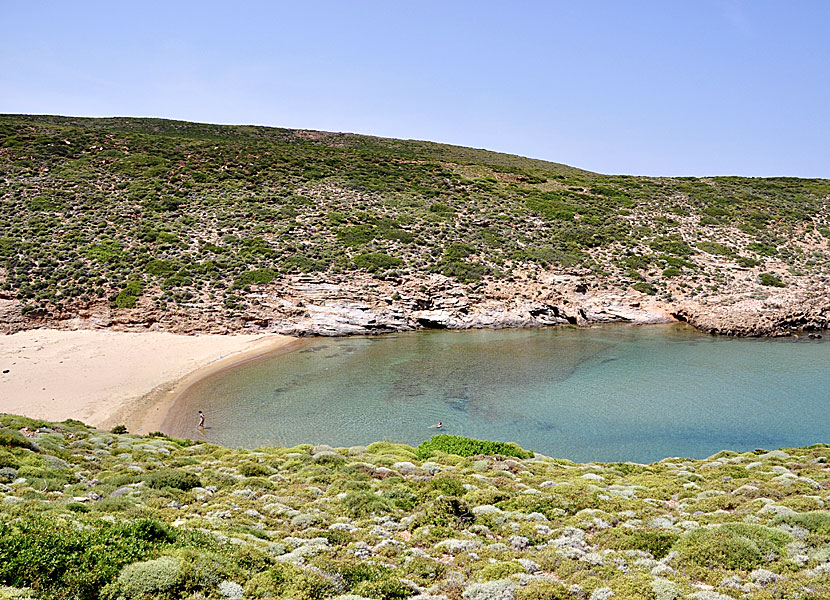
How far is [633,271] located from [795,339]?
561 inches

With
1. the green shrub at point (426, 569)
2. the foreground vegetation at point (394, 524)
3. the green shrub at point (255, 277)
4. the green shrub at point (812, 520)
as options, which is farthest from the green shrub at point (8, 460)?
the green shrub at point (255, 277)

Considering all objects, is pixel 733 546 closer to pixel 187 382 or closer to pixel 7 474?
pixel 7 474

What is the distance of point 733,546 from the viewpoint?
8820mm

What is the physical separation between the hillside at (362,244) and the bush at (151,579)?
30.4m

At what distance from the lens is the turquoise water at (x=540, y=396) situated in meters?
20.5

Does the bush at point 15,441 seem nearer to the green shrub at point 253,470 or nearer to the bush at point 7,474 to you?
the bush at point 7,474

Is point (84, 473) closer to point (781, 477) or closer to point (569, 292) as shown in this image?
point (781, 477)

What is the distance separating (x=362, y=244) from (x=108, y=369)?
24884 mm

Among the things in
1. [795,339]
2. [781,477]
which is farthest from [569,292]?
[781,477]

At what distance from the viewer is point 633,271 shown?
48.6m

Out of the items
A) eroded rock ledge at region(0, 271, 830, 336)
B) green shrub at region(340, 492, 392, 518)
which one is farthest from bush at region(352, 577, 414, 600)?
eroded rock ledge at region(0, 271, 830, 336)

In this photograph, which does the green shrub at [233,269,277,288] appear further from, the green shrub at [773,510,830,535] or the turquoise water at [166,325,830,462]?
the green shrub at [773,510,830,535]

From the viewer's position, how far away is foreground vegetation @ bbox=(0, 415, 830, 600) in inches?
300

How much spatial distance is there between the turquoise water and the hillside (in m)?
6.54
